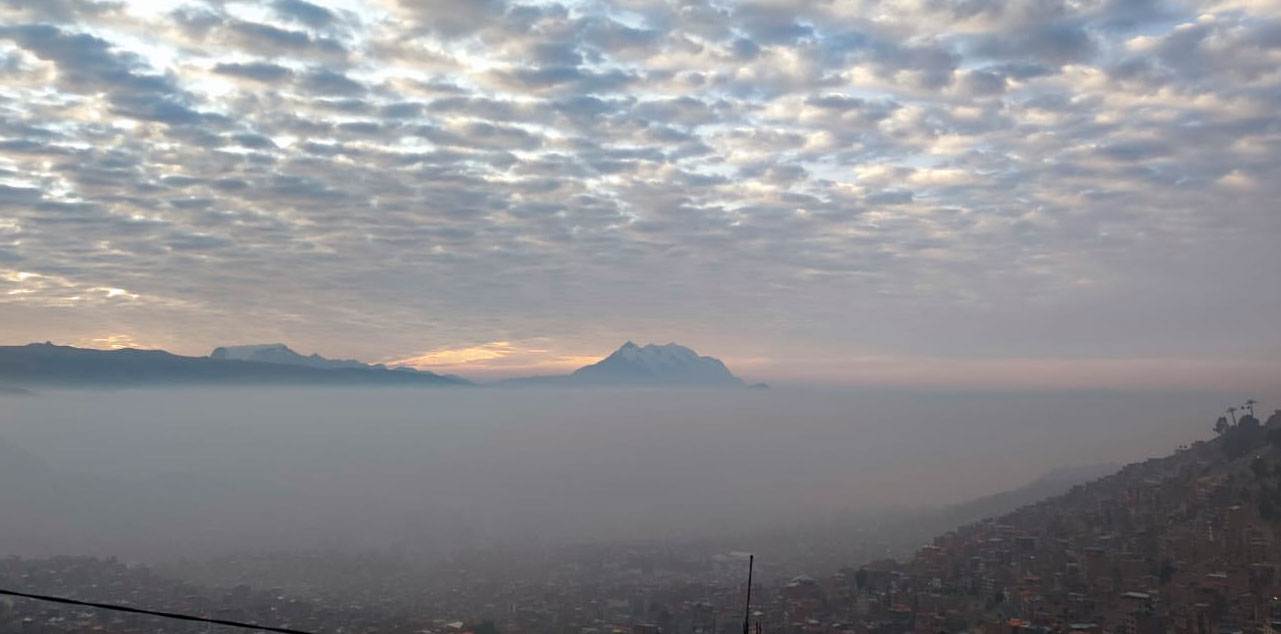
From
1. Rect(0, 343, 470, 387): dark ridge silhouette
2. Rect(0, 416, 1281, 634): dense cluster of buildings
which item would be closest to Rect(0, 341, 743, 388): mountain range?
Rect(0, 343, 470, 387): dark ridge silhouette

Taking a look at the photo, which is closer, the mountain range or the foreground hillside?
the foreground hillside

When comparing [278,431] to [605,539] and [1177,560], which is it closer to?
[605,539]

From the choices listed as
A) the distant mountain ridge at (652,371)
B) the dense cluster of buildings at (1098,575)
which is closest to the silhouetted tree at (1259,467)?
the dense cluster of buildings at (1098,575)

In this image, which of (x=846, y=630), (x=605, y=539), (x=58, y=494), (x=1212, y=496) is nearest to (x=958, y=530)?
(x=1212, y=496)

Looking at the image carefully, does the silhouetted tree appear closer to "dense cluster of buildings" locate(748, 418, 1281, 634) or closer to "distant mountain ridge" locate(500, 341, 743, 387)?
"dense cluster of buildings" locate(748, 418, 1281, 634)

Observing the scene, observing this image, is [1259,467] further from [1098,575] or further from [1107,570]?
[1098,575]

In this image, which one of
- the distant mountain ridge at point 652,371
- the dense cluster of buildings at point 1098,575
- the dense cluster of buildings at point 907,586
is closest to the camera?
the dense cluster of buildings at point 1098,575

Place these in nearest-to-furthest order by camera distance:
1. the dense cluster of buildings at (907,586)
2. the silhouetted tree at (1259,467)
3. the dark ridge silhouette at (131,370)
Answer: the dense cluster of buildings at (907,586) → the silhouetted tree at (1259,467) → the dark ridge silhouette at (131,370)

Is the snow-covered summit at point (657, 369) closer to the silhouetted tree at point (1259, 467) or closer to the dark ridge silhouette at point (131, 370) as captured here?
the dark ridge silhouette at point (131, 370)
